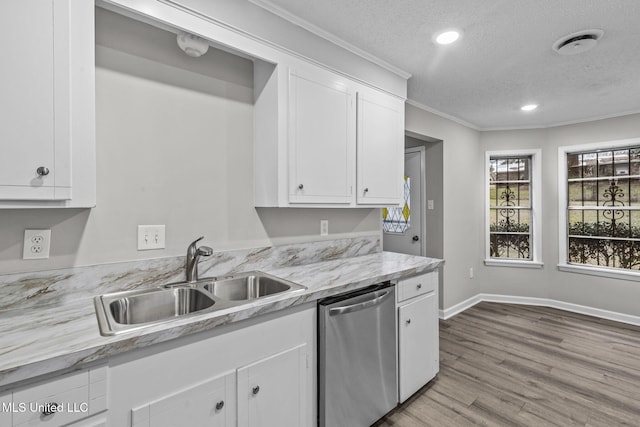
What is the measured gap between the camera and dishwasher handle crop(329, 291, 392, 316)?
1.59 meters

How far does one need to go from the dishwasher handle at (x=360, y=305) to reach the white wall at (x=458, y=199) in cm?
203

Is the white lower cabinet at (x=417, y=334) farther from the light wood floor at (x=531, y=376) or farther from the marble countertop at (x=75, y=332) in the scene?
the marble countertop at (x=75, y=332)

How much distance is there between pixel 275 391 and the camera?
54.7 inches

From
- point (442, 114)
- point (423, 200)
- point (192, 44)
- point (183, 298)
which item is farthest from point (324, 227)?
point (442, 114)

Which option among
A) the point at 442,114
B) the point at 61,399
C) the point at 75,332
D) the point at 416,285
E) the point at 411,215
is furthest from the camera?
the point at 411,215

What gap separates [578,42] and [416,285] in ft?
6.26

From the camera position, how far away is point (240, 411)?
1271 mm

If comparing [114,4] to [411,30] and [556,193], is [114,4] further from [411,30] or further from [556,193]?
[556,193]

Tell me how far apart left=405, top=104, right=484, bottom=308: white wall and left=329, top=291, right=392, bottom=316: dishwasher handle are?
2.03m

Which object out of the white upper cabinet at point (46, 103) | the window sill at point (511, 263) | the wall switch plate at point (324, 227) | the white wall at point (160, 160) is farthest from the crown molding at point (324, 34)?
the window sill at point (511, 263)

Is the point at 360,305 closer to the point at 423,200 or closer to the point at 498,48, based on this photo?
the point at 498,48

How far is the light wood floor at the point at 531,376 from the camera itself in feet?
6.54

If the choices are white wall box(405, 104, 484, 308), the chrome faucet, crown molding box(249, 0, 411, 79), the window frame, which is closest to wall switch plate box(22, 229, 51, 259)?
the chrome faucet

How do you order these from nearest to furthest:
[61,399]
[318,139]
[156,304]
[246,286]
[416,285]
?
1. [61,399]
2. [156,304]
3. [246,286]
4. [318,139]
5. [416,285]
